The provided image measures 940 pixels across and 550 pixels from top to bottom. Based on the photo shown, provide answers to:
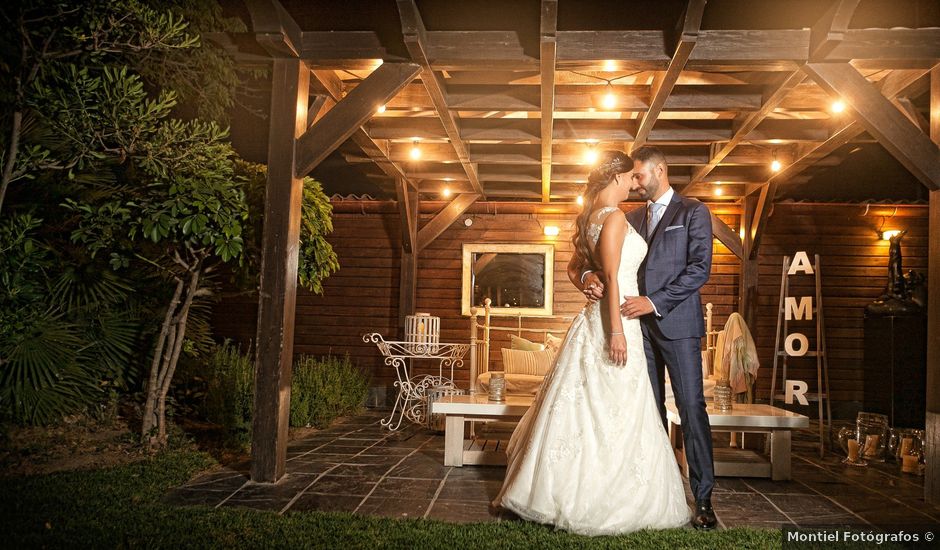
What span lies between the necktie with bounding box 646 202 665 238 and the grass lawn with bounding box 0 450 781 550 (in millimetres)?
1638

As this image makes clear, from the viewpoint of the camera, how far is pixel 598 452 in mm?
2896

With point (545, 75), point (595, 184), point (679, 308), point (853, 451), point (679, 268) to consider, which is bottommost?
point (853, 451)

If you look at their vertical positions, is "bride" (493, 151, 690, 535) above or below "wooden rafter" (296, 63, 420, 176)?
below

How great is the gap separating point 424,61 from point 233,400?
333 cm

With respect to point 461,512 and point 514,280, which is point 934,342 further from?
point 514,280

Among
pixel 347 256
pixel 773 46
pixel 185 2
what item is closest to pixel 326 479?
pixel 185 2

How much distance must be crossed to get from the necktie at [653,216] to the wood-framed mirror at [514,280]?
5.18 metres

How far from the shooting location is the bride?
2844mm

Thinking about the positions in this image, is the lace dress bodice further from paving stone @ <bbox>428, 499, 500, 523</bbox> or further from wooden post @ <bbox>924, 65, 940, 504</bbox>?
wooden post @ <bbox>924, 65, 940, 504</bbox>

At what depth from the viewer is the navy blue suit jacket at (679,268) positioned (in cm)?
316

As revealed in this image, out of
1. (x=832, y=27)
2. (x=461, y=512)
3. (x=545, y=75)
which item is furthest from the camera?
(x=545, y=75)

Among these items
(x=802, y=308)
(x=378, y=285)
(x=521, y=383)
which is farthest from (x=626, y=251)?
(x=378, y=285)

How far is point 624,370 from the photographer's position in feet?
9.93

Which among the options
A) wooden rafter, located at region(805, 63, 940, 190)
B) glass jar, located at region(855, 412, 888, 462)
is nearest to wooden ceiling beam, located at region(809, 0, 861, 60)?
wooden rafter, located at region(805, 63, 940, 190)
